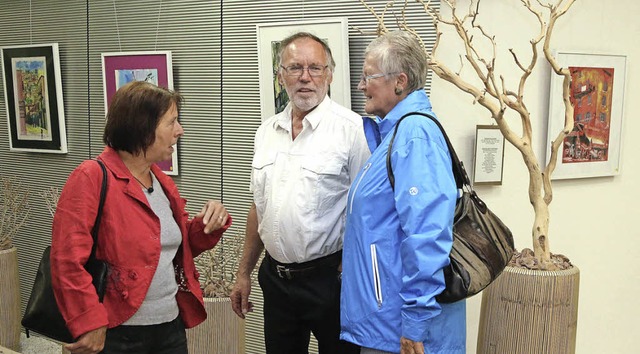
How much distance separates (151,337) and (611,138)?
314cm

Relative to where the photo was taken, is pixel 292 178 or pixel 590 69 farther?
pixel 590 69

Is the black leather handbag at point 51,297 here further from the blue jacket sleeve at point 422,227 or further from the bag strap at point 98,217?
the blue jacket sleeve at point 422,227

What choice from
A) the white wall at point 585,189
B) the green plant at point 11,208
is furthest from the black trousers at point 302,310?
the green plant at point 11,208

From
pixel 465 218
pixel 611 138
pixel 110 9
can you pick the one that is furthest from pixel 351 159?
pixel 110 9

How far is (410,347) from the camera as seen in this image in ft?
6.98

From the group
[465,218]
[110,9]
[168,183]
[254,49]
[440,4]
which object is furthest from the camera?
[110,9]

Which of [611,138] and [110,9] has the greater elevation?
[110,9]

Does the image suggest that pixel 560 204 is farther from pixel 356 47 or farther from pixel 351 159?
pixel 351 159

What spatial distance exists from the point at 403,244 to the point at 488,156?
191 cm

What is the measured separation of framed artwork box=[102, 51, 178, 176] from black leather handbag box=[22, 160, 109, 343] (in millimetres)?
2060

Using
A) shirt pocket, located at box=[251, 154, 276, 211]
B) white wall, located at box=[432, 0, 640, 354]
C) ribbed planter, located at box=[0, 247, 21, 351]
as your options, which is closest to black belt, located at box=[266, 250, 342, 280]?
shirt pocket, located at box=[251, 154, 276, 211]

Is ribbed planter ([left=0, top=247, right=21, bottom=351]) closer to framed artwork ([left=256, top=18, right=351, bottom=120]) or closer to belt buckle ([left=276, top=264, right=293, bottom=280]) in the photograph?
framed artwork ([left=256, top=18, right=351, bottom=120])

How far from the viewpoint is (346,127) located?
111 inches

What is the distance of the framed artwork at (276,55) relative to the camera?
12.2ft
